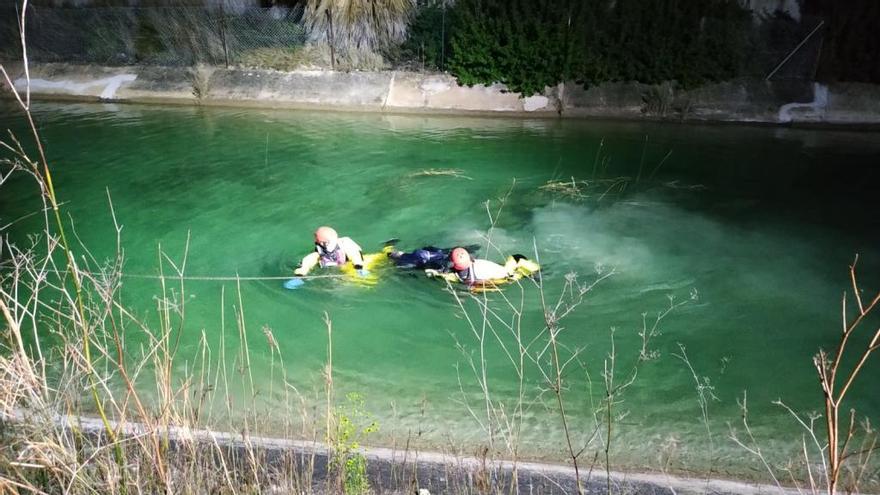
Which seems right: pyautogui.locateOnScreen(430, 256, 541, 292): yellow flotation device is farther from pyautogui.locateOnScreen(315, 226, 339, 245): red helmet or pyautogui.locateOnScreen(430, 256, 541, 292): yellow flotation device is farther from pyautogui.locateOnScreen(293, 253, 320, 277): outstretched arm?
pyautogui.locateOnScreen(293, 253, 320, 277): outstretched arm

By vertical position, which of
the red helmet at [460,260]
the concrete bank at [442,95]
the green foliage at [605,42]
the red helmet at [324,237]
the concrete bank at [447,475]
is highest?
the green foliage at [605,42]

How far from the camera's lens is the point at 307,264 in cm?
745

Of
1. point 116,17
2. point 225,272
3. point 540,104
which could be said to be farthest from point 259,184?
point 116,17

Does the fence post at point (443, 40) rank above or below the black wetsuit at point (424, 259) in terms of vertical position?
above

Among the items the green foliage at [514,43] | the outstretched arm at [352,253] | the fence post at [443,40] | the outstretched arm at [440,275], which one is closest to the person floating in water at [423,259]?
the outstretched arm at [440,275]

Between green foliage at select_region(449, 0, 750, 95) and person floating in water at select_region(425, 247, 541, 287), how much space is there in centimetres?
873

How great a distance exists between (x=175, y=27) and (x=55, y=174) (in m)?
7.38

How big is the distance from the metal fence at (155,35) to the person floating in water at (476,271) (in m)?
11.4

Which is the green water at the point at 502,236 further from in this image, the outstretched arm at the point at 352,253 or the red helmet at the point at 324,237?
the red helmet at the point at 324,237

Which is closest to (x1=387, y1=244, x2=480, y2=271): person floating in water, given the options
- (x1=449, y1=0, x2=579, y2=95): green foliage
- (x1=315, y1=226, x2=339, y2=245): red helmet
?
(x1=315, y1=226, x2=339, y2=245): red helmet

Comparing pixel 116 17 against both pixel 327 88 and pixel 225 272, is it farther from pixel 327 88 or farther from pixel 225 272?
pixel 225 272

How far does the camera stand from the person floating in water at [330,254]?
730cm

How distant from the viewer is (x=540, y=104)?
15062 mm

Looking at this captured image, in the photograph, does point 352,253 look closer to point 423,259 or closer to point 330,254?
point 330,254
